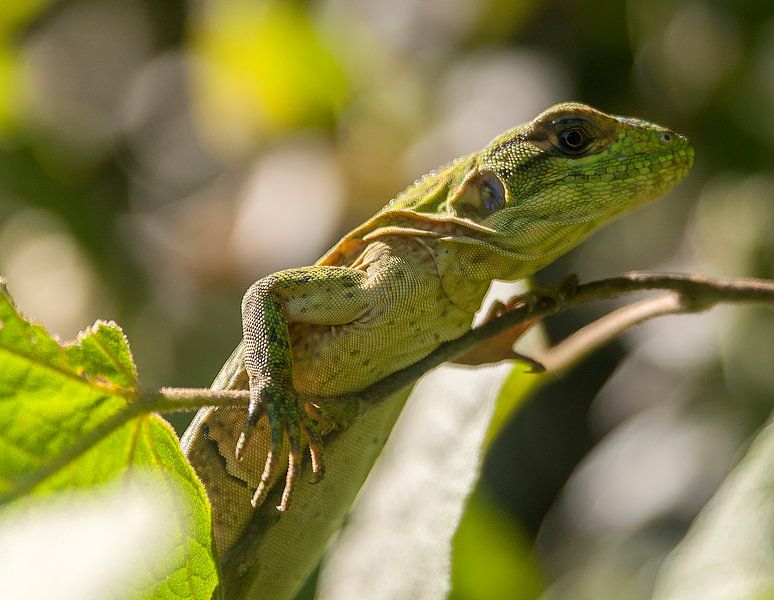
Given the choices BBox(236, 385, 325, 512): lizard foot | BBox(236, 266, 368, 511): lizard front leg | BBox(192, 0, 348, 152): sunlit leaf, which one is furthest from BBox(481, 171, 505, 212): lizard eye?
BBox(192, 0, 348, 152): sunlit leaf

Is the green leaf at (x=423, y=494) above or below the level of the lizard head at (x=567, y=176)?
below

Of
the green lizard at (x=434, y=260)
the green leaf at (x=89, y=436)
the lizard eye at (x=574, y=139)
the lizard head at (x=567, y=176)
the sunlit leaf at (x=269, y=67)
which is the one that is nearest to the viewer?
the green leaf at (x=89, y=436)

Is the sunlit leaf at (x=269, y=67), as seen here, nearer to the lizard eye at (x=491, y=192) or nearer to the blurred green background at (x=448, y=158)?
the blurred green background at (x=448, y=158)

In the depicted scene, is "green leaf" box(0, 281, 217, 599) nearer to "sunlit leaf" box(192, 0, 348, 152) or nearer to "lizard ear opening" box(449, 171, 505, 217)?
"lizard ear opening" box(449, 171, 505, 217)

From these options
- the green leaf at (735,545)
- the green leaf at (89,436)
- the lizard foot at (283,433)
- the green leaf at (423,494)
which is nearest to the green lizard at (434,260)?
the lizard foot at (283,433)

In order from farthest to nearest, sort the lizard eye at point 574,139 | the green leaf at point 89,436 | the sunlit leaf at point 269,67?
the sunlit leaf at point 269,67, the lizard eye at point 574,139, the green leaf at point 89,436

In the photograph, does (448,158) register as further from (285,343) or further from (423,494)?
(285,343)

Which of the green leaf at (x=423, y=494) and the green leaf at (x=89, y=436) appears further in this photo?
the green leaf at (x=423, y=494)
